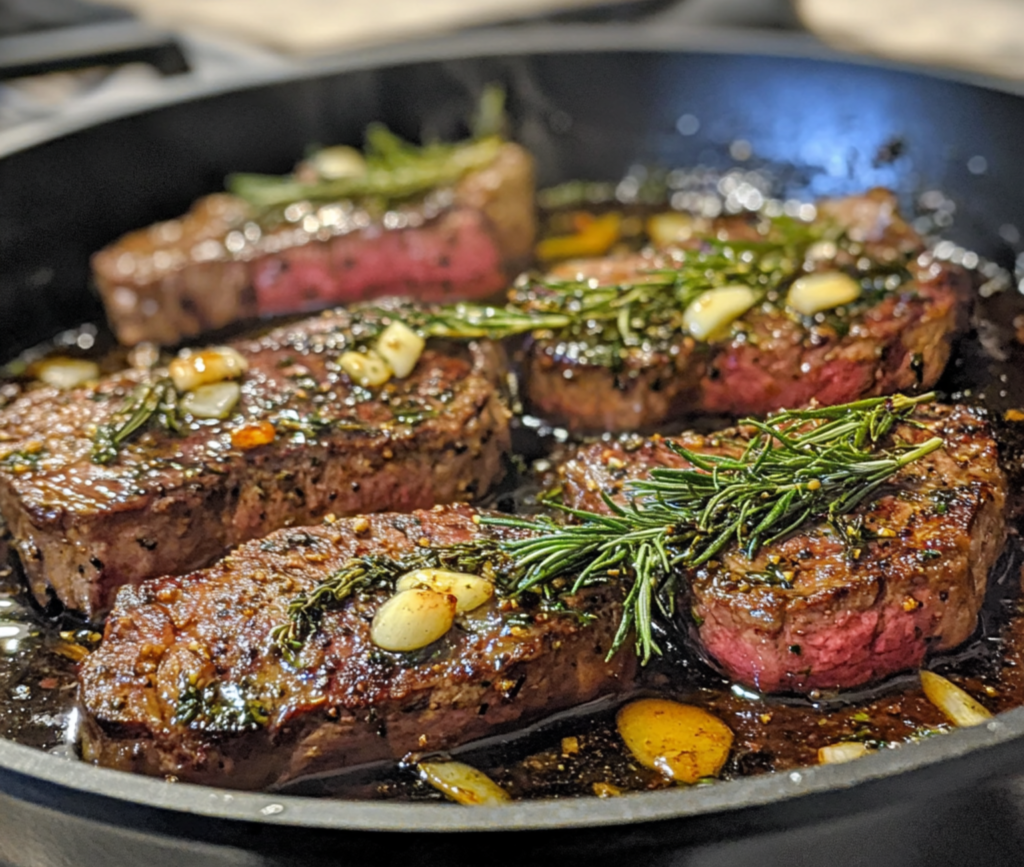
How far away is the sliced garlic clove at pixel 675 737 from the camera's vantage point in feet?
6.42

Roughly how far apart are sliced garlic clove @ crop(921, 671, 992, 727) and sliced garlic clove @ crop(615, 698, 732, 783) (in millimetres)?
433

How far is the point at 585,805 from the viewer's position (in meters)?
1.41

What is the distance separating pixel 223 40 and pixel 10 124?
1.10m

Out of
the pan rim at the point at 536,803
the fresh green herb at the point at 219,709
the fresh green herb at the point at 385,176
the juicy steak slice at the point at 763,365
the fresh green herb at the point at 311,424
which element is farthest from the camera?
the fresh green herb at the point at 385,176

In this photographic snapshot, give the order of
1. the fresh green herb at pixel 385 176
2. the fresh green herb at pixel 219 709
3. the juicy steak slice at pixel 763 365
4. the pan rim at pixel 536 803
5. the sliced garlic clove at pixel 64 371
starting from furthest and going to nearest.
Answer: the fresh green herb at pixel 385 176 < the sliced garlic clove at pixel 64 371 < the juicy steak slice at pixel 763 365 < the fresh green herb at pixel 219 709 < the pan rim at pixel 536 803

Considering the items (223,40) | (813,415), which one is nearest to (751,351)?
(813,415)

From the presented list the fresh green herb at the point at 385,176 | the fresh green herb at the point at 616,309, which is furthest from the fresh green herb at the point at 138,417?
the fresh green herb at the point at 385,176

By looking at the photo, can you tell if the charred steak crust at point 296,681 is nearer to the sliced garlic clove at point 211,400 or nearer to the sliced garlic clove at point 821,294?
the sliced garlic clove at point 211,400

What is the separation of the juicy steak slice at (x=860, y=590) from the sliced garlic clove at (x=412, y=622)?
0.52 m

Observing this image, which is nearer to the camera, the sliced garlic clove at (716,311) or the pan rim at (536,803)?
the pan rim at (536,803)

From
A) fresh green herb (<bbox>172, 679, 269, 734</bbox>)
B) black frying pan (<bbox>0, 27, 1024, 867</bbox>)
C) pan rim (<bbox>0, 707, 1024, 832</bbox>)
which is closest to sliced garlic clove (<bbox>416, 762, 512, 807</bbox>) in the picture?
fresh green herb (<bbox>172, 679, 269, 734</bbox>)

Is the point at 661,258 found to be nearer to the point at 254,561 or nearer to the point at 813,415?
the point at 813,415

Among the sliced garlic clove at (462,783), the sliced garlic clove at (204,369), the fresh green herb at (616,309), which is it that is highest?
the fresh green herb at (616,309)

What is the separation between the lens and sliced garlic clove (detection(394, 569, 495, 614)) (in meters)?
2.03
